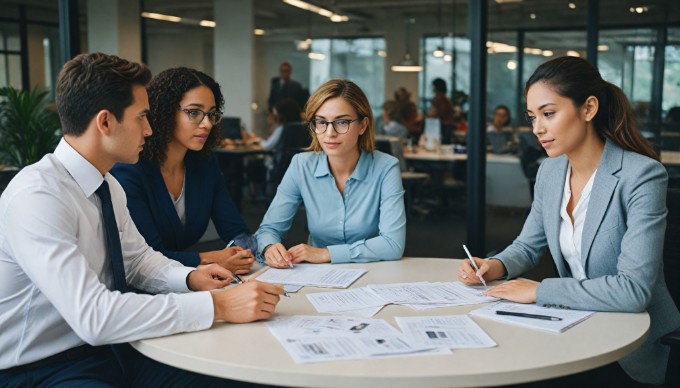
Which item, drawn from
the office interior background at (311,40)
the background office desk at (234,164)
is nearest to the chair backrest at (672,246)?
the background office desk at (234,164)

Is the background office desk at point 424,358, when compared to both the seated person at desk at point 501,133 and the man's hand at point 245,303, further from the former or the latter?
the seated person at desk at point 501,133

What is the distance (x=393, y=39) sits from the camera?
42.4ft

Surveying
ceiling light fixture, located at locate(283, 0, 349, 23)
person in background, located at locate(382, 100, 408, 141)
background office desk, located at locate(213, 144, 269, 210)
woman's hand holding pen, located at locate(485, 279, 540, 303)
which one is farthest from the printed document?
ceiling light fixture, located at locate(283, 0, 349, 23)

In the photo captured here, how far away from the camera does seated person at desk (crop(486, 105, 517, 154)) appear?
6.35 metres

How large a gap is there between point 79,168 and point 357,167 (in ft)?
4.18

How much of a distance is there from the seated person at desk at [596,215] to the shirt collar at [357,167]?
27.9 inches

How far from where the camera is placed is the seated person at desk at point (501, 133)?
635 centimetres

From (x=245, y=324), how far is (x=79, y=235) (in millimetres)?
485

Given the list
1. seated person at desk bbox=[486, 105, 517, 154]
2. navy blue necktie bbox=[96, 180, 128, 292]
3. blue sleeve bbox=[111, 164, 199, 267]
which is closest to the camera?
navy blue necktie bbox=[96, 180, 128, 292]

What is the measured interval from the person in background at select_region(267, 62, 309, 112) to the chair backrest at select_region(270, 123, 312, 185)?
3493mm

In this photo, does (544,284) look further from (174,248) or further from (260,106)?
(260,106)

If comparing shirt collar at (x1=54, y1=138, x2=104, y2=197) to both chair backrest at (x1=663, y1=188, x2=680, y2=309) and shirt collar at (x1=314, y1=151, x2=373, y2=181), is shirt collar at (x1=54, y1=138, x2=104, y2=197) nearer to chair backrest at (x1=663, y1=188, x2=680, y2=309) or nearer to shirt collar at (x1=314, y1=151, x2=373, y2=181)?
shirt collar at (x1=314, y1=151, x2=373, y2=181)

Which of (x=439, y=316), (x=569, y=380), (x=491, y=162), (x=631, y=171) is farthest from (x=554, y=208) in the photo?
(x=491, y=162)

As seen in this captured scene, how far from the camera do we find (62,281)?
1.67 metres
